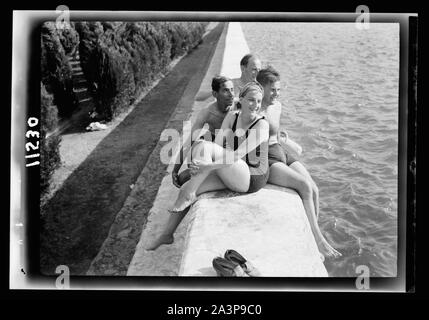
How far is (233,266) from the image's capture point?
14.6 feet

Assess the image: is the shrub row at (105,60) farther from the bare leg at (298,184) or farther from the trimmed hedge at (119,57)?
A: the bare leg at (298,184)

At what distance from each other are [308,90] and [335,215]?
8.69 ft

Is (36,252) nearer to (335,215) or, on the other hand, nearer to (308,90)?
(335,215)

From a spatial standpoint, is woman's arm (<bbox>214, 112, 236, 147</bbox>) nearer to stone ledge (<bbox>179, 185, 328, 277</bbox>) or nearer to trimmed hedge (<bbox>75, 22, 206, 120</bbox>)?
stone ledge (<bbox>179, 185, 328, 277</bbox>)

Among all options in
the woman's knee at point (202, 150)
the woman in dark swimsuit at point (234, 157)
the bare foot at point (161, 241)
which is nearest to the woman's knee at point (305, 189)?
the woman in dark swimsuit at point (234, 157)

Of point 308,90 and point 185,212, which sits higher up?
point 308,90

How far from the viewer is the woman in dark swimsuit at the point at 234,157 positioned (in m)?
4.87

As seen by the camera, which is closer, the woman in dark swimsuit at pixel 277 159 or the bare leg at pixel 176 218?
the bare leg at pixel 176 218

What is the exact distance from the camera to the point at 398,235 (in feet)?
17.7

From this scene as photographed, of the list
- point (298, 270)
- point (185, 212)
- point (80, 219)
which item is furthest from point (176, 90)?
point (298, 270)

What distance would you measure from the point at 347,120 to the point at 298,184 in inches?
97.6

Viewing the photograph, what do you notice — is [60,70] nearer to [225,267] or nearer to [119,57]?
[119,57]

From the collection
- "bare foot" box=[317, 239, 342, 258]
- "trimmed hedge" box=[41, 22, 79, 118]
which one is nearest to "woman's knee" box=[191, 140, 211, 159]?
"bare foot" box=[317, 239, 342, 258]

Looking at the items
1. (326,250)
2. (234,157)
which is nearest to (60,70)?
(234,157)
